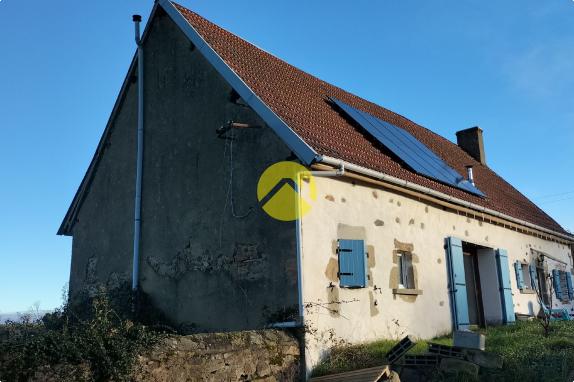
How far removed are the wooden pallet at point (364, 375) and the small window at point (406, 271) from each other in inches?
119

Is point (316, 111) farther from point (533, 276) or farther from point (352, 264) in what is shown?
point (533, 276)

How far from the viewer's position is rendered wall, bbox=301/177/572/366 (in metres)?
7.82

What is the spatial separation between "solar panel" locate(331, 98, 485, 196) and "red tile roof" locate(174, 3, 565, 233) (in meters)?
0.19

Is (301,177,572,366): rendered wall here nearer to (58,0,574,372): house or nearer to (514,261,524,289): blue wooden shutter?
(58,0,574,372): house

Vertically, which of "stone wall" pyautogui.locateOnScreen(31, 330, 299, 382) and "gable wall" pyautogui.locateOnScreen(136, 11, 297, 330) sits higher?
"gable wall" pyautogui.locateOnScreen(136, 11, 297, 330)

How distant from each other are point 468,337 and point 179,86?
704cm

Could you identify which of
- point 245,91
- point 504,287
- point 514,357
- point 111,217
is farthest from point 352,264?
point 111,217

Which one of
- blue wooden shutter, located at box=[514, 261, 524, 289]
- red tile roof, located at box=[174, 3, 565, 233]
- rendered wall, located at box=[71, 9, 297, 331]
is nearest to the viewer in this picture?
rendered wall, located at box=[71, 9, 297, 331]

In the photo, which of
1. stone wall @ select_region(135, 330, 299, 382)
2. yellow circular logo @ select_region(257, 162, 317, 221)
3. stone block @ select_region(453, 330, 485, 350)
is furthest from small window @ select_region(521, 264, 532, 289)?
stone wall @ select_region(135, 330, 299, 382)

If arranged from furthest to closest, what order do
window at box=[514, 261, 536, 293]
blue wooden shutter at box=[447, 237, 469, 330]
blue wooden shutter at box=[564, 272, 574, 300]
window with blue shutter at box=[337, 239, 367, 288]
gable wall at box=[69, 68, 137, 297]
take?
1. blue wooden shutter at box=[564, 272, 574, 300]
2. window at box=[514, 261, 536, 293]
3. gable wall at box=[69, 68, 137, 297]
4. blue wooden shutter at box=[447, 237, 469, 330]
5. window with blue shutter at box=[337, 239, 367, 288]

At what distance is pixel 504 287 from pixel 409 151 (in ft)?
12.5

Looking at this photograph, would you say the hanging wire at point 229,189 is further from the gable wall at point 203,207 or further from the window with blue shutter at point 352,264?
the window with blue shutter at point 352,264

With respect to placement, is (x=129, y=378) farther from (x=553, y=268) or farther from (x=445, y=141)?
(x=445, y=141)

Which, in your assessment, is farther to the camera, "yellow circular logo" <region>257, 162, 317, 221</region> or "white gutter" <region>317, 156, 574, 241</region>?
"white gutter" <region>317, 156, 574, 241</region>
